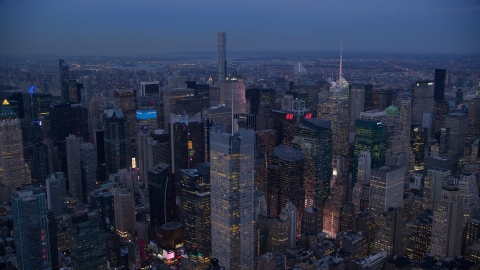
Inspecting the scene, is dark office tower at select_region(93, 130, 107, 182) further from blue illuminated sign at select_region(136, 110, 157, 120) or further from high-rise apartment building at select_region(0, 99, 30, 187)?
high-rise apartment building at select_region(0, 99, 30, 187)

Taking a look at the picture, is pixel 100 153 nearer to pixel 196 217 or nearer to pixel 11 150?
pixel 11 150

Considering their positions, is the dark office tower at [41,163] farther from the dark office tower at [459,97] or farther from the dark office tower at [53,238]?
the dark office tower at [459,97]

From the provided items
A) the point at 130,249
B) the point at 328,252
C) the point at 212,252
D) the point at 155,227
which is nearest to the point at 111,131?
the point at 155,227

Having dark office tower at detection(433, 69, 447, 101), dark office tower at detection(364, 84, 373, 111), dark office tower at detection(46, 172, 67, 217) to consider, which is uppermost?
dark office tower at detection(433, 69, 447, 101)

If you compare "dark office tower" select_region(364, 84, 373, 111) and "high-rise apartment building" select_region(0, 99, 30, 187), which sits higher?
"dark office tower" select_region(364, 84, 373, 111)

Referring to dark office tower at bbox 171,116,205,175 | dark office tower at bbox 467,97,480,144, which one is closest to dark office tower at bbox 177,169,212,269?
dark office tower at bbox 171,116,205,175

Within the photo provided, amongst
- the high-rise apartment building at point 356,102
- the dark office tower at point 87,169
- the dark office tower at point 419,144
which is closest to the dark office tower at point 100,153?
the dark office tower at point 87,169
